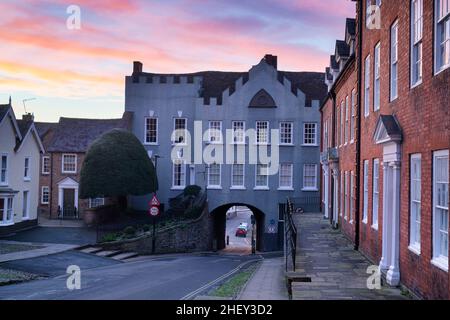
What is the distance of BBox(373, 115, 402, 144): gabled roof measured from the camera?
11.6 meters

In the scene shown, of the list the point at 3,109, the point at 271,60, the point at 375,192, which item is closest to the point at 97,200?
the point at 3,109

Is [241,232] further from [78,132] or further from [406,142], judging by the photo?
[406,142]

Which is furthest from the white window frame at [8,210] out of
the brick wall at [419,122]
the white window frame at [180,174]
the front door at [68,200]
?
the brick wall at [419,122]

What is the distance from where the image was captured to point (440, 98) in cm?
897

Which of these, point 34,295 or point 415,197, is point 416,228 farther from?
point 34,295

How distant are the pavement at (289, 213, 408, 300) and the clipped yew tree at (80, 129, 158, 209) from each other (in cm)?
1749

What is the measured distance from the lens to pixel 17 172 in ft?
110

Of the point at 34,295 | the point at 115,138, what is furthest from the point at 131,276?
the point at 115,138

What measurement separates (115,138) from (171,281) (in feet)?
65.0

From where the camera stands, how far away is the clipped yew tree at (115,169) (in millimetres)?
34906

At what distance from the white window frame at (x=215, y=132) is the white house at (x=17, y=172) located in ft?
43.1

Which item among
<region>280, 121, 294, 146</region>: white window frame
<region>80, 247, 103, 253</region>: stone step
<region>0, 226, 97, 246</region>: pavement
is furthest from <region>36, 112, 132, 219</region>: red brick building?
<region>80, 247, 103, 253</region>: stone step

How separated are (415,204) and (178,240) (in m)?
23.4

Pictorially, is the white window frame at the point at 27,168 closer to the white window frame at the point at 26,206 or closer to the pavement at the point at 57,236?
the white window frame at the point at 26,206
